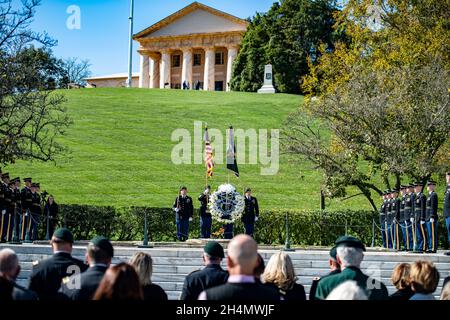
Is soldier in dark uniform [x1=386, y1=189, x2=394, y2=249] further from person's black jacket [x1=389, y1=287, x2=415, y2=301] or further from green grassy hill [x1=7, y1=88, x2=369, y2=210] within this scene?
person's black jacket [x1=389, y1=287, x2=415, y2=301]

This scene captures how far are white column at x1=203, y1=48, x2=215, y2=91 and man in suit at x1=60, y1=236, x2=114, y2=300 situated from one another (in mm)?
81444

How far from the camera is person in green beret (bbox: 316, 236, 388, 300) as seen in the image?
260 inches

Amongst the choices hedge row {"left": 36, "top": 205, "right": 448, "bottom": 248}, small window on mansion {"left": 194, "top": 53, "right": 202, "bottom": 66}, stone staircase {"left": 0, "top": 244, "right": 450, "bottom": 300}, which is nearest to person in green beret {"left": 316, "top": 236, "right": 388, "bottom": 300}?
stone staircase {"left": 0, "top": 244, "right": 450, "bottom": 300}

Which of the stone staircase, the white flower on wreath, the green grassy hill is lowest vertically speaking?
the stone staircase

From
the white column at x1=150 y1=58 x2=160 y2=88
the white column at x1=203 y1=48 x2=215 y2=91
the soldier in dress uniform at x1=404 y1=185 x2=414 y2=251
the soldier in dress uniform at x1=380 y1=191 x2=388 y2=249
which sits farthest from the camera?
the white column at x1=150 y1=58 x2=160 y2=88

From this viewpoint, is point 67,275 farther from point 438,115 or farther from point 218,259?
point 438,115

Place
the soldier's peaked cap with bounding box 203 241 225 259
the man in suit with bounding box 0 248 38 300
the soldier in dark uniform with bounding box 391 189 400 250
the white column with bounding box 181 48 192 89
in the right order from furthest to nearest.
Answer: the white column with bounding box 181 48 192 89, the soldier in dark uniform with bounding box 391 189 400 250, the soldier's peaked cap with bounding box 203 241 225 259, the man in suit with bounding box 0 248 38 300

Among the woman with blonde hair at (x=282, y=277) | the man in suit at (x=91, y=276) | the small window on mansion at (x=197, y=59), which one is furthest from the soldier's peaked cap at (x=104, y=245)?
the small window on mansion at (x=197, y=59)

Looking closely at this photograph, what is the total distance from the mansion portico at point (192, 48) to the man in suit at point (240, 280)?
79291mm

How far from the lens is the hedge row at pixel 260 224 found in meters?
22.2

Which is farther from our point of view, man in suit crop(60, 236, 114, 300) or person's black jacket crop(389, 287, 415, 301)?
person's black jacket crop(389, 287, 415, 301)

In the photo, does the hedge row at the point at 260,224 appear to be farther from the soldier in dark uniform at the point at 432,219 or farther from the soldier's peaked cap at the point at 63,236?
the soldier's peaked cap at the point at 63,236
